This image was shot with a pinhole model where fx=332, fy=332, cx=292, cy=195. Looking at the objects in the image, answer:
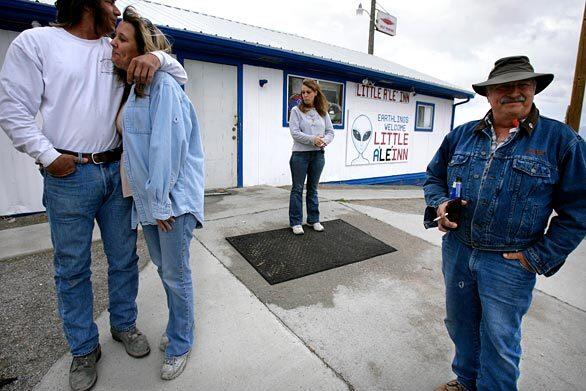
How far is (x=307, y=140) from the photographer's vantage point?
391 cm

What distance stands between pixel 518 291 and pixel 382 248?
2.40 metres

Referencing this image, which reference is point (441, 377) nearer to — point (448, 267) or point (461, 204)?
point (448, 267)

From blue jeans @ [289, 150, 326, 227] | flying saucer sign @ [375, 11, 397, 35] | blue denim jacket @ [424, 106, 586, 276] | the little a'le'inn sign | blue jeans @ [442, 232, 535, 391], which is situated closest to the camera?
blue denim jacket @ [424, 106, 586, 276]

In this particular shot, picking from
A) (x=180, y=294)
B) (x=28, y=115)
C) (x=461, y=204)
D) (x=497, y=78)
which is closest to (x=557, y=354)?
(x=461, y=204)

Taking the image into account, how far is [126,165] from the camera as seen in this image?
177 centimetres

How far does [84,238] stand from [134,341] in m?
0.73

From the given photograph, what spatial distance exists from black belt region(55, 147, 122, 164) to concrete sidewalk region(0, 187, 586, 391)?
119cm

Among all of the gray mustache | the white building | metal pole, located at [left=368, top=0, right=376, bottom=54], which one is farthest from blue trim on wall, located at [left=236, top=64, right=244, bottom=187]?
metal pole, located at [left=368, top=0, right=376, bottom=54]

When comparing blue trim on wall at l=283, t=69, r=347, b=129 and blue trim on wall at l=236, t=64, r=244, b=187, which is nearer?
blue trim on wall at l=236, t=64, r=244, b=187

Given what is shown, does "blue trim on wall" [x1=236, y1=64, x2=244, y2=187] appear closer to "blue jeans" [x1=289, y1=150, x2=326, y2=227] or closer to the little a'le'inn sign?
"blue jeans" [x1=289, y1=150, x2=326, y2=227]

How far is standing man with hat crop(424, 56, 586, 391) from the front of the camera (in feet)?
4.66

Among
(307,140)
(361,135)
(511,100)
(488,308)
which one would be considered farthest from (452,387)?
(361,135)

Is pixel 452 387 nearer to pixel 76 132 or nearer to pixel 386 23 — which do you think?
pixel 76 132

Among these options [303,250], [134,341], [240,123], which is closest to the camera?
[134,341]
